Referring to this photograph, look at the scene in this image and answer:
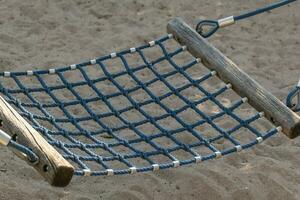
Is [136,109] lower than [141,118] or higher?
higher

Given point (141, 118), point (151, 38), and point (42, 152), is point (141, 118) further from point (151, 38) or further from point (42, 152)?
point (42, 152)

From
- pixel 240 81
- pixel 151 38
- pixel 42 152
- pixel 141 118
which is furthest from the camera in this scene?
pixel 151 38

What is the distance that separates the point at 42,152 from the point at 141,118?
1238 millimetres

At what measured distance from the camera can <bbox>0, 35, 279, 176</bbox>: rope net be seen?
2.72m

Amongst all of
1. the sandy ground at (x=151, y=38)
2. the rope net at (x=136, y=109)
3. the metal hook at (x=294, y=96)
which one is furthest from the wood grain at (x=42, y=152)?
the metal hook at (x=294, y=96)

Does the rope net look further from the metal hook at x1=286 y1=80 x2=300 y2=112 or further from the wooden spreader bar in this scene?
the metal hook at x1=286 y1=80 x2=300 y2=112

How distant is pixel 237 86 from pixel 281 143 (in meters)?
0.47

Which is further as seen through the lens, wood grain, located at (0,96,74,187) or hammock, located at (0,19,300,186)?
hammock, located at (0,19,300,186)

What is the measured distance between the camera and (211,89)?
355cm

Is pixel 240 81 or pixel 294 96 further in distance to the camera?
pixel 240 81

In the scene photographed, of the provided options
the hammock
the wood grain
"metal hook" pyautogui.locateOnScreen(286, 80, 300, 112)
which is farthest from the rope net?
the wood grain

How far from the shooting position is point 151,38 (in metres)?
4.02

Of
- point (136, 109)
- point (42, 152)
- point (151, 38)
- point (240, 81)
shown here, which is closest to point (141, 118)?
point (136, 109)

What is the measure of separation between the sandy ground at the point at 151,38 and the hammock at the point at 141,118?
0.11 metres
